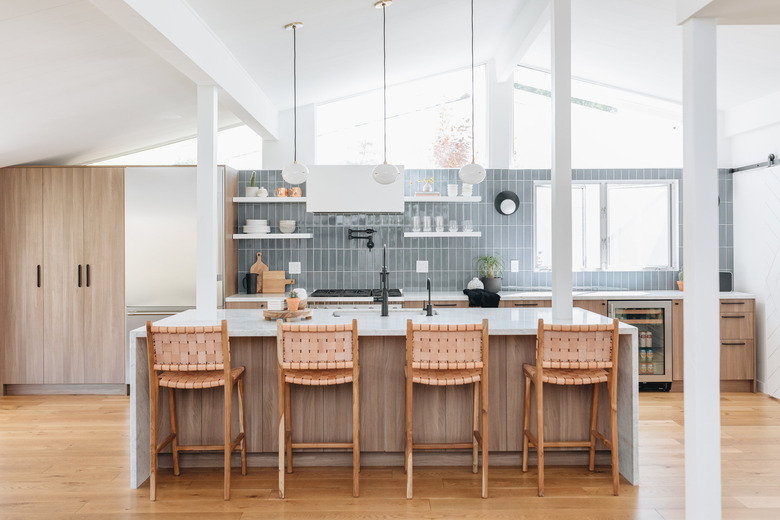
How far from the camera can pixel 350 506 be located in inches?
114

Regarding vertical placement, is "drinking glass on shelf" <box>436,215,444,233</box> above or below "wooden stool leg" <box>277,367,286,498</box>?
above

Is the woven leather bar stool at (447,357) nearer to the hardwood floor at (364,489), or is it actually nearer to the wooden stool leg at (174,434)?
the hardwood floor at (364,489)

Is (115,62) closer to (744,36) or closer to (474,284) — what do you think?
(474,284)

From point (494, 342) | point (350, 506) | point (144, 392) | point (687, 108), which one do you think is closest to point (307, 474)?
point (350, 506)

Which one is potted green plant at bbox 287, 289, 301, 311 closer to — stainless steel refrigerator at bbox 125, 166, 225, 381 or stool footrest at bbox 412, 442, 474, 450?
stool footrest at bbox 412, 442, 474, 450

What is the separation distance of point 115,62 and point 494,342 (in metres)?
2.99

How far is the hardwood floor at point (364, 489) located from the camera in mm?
2840

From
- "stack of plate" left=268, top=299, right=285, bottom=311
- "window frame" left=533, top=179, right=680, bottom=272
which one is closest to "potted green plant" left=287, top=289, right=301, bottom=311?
"stack of plate" left=268, top=299, right=285, bottom=311

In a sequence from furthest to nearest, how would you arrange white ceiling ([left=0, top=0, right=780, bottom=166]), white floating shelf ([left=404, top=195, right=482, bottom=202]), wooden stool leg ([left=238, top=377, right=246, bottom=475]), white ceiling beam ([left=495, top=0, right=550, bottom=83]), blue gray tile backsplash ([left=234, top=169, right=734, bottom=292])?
blue gray tile backsplash ([left=234, top=169, right=734, bottom=292]) < white floating shelf ([left=404, top=195, right=482, bottom=202]) < white ceiling beam ([left=495, top=0, right=550, bottom=83]) < wooden stool leg ([left=238, top=377, right=246, bottom=475]) < white ceiling ([left=0, top=0, right=780, bottom=166])

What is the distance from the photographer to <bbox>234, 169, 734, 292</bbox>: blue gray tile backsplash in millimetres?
5973

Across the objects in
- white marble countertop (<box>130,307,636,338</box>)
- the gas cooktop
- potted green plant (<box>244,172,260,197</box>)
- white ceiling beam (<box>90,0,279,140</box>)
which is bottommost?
white marble countertop (<box>130,307,636,338</box>)

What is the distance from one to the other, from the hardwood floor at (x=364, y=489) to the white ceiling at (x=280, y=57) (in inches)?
94.2

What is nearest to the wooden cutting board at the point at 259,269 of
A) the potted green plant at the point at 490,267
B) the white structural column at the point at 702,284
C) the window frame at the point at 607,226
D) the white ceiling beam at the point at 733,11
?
the potted green plant at the point at 490,267

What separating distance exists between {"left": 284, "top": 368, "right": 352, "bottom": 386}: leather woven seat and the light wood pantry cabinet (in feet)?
9.64
